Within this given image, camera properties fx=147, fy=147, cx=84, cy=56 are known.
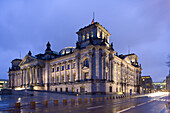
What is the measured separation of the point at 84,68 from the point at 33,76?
28.0 meters

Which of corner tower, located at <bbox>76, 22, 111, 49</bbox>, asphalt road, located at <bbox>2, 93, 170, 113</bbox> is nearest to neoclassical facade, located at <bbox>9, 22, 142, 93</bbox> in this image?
corner tower, located at <bbox>76, 22, 111, 49</bbox>

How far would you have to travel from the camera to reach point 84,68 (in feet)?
171

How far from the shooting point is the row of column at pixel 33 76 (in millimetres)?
65688

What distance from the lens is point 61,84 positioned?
61.1m

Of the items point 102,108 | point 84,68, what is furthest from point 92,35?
point 102,108

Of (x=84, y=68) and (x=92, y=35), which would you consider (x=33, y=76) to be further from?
(x=92, y=35)

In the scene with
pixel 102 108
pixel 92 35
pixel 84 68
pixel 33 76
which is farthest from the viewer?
pixel 33 76

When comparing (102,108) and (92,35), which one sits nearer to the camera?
(102,108)

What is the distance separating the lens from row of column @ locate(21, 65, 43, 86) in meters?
65.7

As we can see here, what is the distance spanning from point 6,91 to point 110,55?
1685 inches

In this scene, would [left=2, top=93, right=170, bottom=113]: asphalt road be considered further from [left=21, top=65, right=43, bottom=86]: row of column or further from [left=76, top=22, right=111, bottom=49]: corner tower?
[left=21, top=65, right=43, bottom=86]: row of column

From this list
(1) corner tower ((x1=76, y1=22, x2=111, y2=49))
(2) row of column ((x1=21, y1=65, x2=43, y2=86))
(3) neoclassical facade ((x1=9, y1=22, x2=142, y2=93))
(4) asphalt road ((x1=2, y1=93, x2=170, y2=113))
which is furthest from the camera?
(2) row of column ((x1=21, y1=65, x2=43, y2=86))

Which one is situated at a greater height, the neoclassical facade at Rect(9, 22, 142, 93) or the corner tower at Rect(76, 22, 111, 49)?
the corner tower at Rect(76, 22, 111, 49)

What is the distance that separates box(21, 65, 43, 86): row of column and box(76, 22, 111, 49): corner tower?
930 inches
